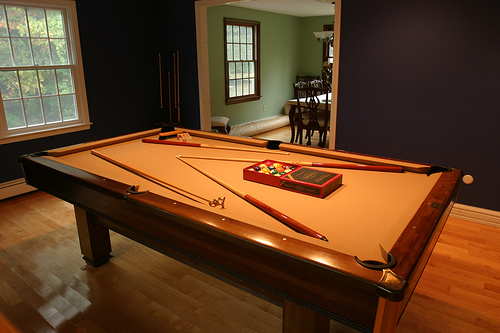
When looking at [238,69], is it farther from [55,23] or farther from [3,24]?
[3,24]

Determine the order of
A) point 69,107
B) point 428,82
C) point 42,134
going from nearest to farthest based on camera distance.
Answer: point 428,82 → point 42,134 → point 69,107

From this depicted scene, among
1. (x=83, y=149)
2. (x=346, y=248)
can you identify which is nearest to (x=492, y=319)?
(x=346, y=248)

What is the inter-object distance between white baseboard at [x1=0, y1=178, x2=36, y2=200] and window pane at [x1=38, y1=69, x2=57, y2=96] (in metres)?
1.04

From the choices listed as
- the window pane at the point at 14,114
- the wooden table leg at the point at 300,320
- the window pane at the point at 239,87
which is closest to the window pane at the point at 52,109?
the window pane at the point at 14,114

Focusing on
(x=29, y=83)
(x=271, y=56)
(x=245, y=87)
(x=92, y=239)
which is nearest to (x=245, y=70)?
(x=245, y=87)

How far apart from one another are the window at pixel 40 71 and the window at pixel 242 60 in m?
2.91

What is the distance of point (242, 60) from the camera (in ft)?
22.9

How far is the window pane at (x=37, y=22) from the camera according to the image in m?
3.86

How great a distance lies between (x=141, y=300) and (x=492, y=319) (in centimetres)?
206

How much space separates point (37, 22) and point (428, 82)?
4.10 m

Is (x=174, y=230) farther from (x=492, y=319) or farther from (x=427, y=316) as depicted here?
(x=492, y=319)

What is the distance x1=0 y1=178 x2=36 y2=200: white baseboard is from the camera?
3.84 metres

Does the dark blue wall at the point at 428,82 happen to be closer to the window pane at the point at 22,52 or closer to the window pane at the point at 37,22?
the window pane at the point at 37,22

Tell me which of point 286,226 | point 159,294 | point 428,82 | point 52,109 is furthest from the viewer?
point 52,109
